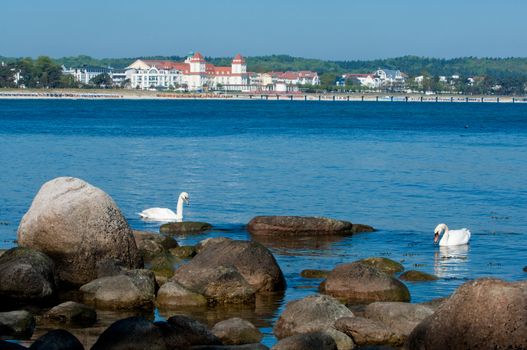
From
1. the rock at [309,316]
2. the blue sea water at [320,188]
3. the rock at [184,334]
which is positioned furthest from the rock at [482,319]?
the blue sea water at [320,188]

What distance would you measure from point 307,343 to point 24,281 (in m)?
5.91

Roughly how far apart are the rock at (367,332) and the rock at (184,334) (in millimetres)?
1759

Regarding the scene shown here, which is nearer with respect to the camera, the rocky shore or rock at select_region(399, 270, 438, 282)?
the rocky shore

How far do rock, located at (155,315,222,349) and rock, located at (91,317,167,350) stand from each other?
24 centimetres

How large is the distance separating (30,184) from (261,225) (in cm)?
1367

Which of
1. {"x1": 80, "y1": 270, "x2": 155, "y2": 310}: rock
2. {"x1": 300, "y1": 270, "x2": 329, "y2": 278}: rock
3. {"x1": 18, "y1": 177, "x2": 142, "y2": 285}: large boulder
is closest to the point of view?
{"x1": 80, "y1": 270, "x2": 155, "y2": 310}: rock

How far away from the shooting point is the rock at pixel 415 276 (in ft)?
63.5

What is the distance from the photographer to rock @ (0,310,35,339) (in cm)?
1434

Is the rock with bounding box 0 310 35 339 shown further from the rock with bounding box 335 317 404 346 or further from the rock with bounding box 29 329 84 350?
the rock with bounding box 335 317 404 346

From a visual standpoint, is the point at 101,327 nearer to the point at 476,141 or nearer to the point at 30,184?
the point at 30,184

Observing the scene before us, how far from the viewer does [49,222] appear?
17.9 m

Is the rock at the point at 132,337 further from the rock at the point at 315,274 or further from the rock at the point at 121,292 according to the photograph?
the rock at the point at 315,274

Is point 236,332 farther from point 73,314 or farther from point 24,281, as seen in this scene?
point 24,281

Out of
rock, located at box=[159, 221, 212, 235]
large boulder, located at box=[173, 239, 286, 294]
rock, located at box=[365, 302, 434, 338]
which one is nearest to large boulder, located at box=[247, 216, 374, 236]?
rock, located at box=[159, 221, 212, 235]
